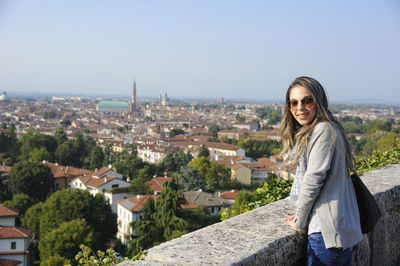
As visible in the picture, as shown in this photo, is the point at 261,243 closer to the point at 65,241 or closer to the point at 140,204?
the point at 65,241

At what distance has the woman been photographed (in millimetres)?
1374

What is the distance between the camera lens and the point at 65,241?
51.9 feet

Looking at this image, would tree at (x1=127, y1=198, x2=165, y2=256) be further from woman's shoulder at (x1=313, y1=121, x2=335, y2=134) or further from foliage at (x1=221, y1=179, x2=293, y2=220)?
woman's shoulder at (x1=313, y1=121, x2=335, y2=134)

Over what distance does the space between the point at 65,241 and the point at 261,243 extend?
1579 cm

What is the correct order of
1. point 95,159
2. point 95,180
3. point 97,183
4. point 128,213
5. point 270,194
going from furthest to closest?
point 95,159, point 95,180, point 97,183, point 128,213, point 270,194

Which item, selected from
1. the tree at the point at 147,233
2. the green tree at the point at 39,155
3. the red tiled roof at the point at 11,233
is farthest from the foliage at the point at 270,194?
the green tree at the point at 39,155

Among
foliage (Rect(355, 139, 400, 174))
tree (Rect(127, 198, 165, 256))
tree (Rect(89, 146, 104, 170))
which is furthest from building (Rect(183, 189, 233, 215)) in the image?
foliage (Rect(355, 139, 400, 174))

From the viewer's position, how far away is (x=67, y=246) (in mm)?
15648

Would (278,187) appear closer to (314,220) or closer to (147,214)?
(314,220)

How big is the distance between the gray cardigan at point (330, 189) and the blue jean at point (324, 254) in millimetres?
39

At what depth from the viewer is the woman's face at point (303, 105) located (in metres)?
1.51

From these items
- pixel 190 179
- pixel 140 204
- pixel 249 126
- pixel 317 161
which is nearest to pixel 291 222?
pixel 317 161

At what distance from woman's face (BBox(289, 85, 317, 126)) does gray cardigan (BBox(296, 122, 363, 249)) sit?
0.12 m

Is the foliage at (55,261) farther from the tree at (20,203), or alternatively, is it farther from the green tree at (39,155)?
the green tree at (39,155)
